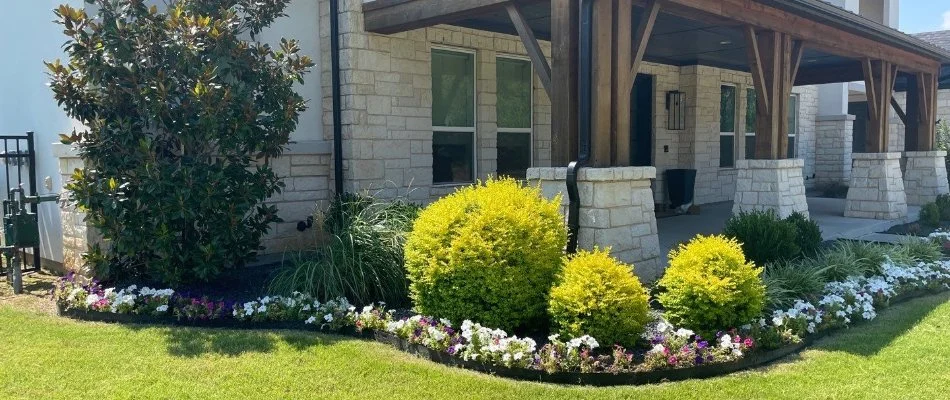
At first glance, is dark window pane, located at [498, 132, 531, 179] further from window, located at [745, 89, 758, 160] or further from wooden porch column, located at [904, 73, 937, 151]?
wooden porch column, located at [904, 73, 937, 151]

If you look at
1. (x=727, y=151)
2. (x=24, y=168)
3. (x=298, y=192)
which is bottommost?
(x=298, y=192)

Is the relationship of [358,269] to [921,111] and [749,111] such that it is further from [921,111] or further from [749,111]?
[921,111]

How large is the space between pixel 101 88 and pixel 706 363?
17.8ft

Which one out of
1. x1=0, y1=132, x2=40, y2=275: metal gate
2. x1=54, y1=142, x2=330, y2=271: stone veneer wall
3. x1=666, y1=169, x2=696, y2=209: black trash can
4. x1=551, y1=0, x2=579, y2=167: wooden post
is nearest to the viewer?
→ x1=551, y1=0, x2=579, y2=167: wooden post

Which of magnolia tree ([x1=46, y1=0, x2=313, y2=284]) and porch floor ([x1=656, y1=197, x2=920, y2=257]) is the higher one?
magnolia tree ([x1=46, y1=0, x2=313, y2=284])

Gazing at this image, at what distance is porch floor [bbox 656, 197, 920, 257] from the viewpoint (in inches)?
368

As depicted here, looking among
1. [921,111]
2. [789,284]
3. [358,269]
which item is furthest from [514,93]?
[921,111]

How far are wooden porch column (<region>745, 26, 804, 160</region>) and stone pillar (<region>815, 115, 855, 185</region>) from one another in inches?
384

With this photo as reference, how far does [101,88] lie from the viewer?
20.1 feet

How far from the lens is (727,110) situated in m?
14.2

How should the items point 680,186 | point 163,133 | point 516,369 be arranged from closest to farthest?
point 516,369 → point 163,133 → point 680,186

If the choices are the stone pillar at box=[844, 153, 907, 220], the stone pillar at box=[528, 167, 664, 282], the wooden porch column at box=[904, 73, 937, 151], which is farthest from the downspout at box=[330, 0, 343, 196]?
the wooden porch column at box=[904, 73, 937, 151]

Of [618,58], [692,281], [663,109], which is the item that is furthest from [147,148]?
[663,109]

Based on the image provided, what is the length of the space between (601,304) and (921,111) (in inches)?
454
